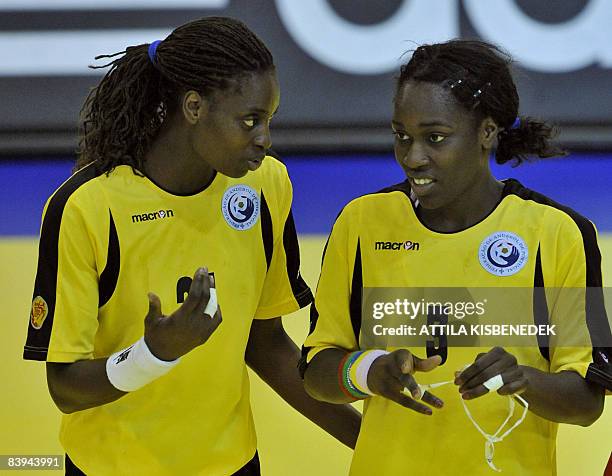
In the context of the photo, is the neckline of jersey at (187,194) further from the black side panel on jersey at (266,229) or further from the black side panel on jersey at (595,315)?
the black side panel on jersey at (595,315)

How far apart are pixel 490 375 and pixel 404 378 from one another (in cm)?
17

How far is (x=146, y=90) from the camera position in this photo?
9.29 ft

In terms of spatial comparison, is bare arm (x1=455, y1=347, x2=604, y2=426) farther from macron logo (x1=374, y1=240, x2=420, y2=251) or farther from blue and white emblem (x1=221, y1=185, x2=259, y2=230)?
blue and white emblem (x1=221, y1=185, x2=259, y2=230)

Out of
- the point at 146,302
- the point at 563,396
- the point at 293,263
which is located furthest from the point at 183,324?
the point at 563,396

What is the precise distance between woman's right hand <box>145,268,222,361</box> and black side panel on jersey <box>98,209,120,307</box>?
0.86ft

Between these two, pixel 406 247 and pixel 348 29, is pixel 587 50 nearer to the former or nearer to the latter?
pixel 348 29

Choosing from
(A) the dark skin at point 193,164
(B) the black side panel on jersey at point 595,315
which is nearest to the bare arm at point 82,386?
(A) the dark skin at point 193,164

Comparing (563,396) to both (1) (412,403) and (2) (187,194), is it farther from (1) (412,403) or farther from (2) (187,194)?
(2) (187,194)

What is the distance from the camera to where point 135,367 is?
255 cm

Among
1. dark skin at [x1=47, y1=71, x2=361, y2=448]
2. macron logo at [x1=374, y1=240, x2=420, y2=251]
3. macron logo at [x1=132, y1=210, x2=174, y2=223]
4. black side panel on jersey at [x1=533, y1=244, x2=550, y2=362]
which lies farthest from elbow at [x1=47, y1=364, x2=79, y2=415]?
black side panel on jersey at [x1=533, y1=244, x2=550, y2=362]

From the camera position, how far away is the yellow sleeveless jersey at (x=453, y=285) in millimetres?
2539

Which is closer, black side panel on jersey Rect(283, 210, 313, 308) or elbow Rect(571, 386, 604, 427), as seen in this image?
elbow Rect(571, 386, 604, 427)

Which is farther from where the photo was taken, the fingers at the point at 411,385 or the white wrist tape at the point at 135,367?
the white wrist tape at the point at 135,367
